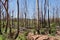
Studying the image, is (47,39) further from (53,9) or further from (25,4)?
(53,9)

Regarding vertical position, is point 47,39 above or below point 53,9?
below

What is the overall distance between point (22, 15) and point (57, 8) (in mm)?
6011

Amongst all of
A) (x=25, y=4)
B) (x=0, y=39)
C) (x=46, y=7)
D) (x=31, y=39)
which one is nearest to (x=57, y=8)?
(x=25, y=4)

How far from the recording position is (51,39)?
6910 millimetres

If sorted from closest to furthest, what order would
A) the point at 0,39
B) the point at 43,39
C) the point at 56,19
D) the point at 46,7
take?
1. the point at 0,39
2. the point at 43,39
3. the point at 46,7
4. the point at 56,19

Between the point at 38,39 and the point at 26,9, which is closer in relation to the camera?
the point at 38,39

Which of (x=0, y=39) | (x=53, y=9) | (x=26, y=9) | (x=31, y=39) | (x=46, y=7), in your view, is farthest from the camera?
(x=53, y=9)

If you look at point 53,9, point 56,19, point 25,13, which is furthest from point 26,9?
point 56,19

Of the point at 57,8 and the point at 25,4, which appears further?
the point at 57,8

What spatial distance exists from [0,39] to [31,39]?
2.60m

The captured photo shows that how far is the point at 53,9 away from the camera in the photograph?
22906 millimetres

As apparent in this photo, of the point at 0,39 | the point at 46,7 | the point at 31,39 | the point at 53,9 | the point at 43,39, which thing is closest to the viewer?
the point at 0,39

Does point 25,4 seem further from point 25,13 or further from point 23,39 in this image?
point 23,39

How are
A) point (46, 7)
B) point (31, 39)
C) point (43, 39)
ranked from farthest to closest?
1. point (46, 7)
2. point (31, 39)
3. point (43, 39)
